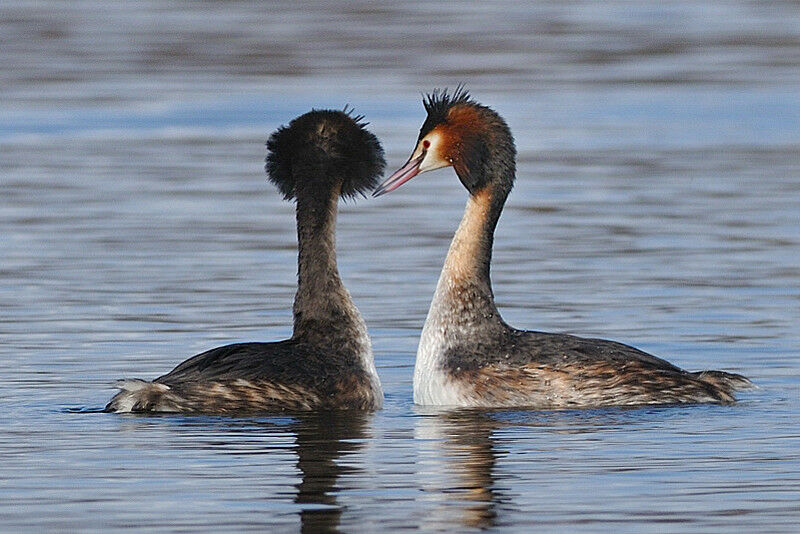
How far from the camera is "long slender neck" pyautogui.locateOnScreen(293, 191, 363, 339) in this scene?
1173 cm

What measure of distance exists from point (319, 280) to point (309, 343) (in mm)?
400

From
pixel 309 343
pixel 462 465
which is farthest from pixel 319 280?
pixel 462 465

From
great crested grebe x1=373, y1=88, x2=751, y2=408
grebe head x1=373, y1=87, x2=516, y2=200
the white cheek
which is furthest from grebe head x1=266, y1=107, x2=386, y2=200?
the white cheek

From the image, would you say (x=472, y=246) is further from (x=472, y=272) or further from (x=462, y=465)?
(x=462, y=465)

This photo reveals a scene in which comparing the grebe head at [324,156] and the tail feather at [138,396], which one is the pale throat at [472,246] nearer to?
the grebe head at [324,156]

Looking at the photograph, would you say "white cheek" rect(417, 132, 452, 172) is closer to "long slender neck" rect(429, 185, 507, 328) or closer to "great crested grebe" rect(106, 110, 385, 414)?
"long slender neck" rect(429, 185, 507, 328)

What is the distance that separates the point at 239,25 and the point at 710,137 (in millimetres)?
13888

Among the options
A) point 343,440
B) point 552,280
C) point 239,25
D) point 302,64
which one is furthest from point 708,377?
point 239,25

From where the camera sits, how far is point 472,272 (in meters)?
12.5

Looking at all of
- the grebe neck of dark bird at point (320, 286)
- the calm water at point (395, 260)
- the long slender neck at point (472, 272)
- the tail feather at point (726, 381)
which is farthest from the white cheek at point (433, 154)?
the tail feather at point (726, 381)

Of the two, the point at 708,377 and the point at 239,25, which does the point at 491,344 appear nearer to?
the point at 708,377

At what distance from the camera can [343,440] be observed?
34.8 ft

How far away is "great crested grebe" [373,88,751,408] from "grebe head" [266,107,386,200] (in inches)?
7.5

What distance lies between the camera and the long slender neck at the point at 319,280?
1173 cm
